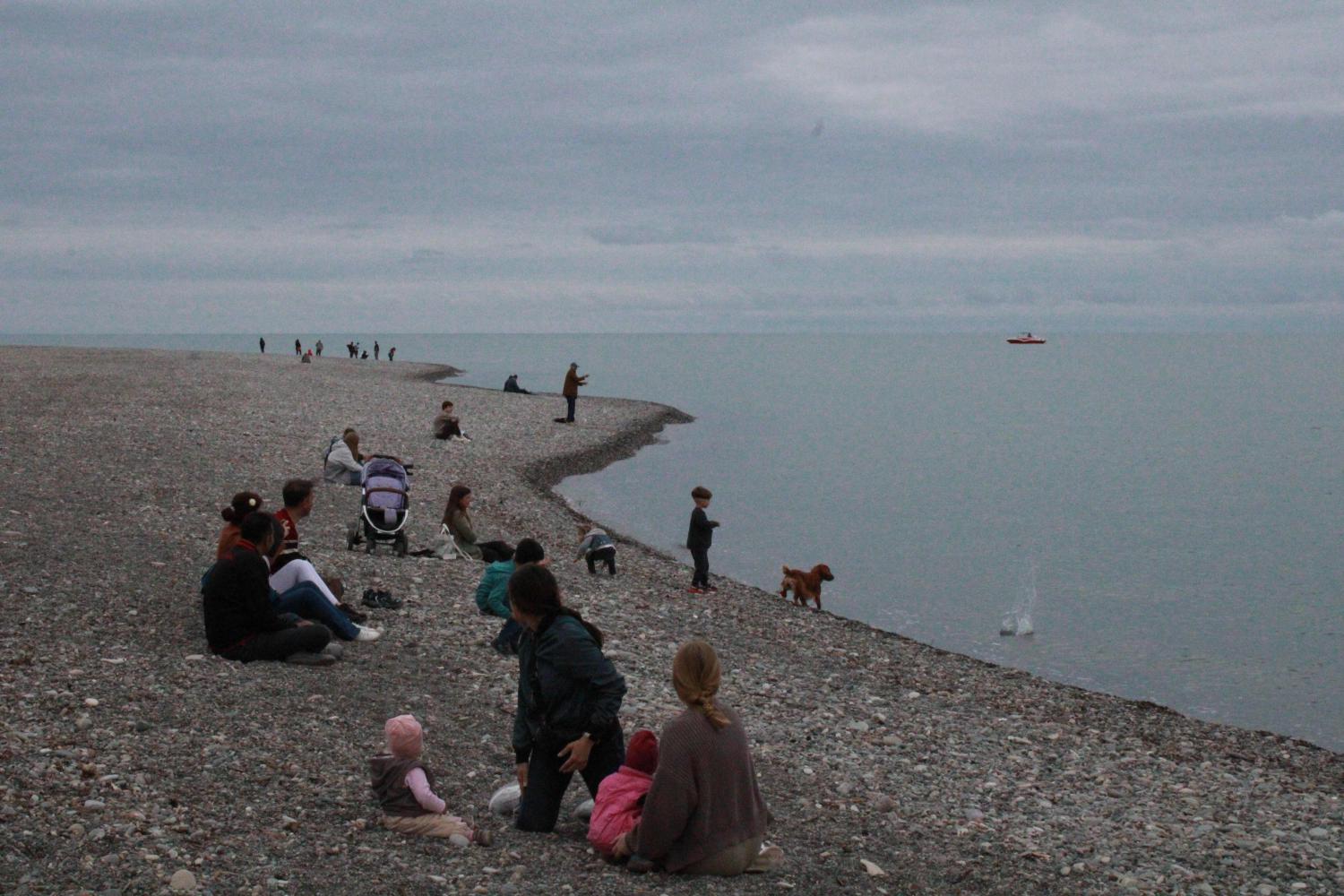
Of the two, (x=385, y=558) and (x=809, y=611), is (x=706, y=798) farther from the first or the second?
(x=809, y=611)

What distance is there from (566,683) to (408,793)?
1550 millimetres

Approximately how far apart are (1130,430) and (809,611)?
2591 inches

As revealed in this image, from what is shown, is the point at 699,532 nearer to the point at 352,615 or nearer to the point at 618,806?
the point at 352,615

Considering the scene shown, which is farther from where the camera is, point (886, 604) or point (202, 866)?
point (886, 604)

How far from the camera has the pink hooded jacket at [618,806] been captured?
7.85m

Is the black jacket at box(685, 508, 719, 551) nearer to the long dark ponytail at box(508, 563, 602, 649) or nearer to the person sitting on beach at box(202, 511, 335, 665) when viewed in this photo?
the person sitting on beach at box(202, 511, 335, 665)

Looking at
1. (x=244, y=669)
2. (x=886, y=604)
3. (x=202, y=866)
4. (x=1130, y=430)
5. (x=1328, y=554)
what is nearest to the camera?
(x=202, y=866)

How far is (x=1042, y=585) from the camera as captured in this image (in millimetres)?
28719

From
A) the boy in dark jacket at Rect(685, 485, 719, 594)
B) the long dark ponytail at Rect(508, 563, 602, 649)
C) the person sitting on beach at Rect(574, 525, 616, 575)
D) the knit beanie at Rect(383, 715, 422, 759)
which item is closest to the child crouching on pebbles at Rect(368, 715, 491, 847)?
the knit beanie at Rect(383, 715, 422, 759)

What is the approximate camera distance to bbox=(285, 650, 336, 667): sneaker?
37.2 ft

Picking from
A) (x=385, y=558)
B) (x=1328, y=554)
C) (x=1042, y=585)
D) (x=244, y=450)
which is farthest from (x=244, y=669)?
(x=1328, y=554)

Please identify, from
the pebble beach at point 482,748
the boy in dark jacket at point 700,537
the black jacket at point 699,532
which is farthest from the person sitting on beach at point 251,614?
the black jacket at point 699,532

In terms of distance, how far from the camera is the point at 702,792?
7.41 meters

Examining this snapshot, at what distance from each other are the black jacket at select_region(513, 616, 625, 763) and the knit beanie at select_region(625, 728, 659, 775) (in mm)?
271
